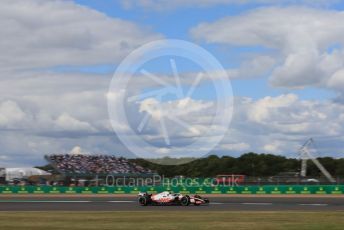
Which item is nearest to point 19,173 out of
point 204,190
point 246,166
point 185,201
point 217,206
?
point 204,190

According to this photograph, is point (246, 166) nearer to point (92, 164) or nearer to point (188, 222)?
point (92, 164)

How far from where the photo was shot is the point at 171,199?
44812 millimetres

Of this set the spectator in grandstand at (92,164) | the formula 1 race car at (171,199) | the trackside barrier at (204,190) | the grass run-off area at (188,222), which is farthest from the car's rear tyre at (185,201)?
the spectator in grandstand at (92,164)

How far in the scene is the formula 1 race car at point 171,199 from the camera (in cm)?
4419

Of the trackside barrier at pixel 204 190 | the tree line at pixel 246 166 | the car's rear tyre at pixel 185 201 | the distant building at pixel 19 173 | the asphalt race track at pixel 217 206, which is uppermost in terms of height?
the tree line at pixel 246 166

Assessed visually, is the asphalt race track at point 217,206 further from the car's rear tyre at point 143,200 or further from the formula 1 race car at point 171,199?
the formula 1 race car at point 171,199

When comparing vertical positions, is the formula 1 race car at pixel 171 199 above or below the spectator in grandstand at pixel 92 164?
below

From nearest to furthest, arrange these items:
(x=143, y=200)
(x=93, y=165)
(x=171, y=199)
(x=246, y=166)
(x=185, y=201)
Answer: (x=185, y=201)
(x=171, y=199)
(x=143, y=200)
(x=93, y=165)
(x=246, y=166)

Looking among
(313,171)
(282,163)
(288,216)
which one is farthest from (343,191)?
(282,163)

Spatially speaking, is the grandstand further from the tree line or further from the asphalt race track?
the asphalt race track

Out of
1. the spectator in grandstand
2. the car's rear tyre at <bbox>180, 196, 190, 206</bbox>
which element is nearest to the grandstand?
the spectator in grandstand

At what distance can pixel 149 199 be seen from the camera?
149 ft

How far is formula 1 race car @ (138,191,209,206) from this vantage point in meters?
44.2

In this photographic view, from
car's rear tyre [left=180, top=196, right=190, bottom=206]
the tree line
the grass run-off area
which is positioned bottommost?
the grass run-off area
